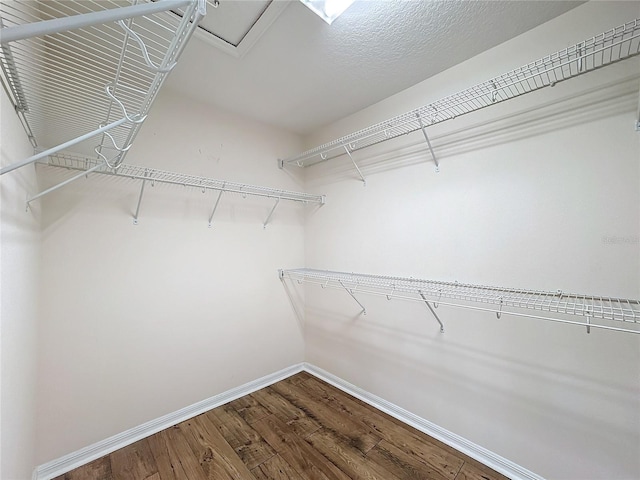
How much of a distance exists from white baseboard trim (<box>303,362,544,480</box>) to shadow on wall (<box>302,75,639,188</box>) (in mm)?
1733

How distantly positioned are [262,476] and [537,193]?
210 centimetres

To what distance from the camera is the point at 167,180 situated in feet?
5.72

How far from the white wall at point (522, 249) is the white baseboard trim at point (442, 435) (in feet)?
0.16

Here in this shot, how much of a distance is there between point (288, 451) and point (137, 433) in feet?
3.24

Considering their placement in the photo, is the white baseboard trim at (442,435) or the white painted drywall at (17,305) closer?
the white painted drywall at (17,305)

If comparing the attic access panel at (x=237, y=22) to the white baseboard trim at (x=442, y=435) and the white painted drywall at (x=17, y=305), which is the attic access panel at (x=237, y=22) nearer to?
the white painted drywall at (x=17, y=305)

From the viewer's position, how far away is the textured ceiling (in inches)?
50.4

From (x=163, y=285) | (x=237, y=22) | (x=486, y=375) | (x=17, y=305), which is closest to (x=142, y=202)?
(x=163, y=285)

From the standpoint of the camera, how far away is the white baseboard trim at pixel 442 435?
140 cm

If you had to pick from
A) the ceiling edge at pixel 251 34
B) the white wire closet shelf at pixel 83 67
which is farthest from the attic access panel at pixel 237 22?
the white wire closet shelf at pixel 83 67

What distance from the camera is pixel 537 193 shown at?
135cm

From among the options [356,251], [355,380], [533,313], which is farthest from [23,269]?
[533,313]

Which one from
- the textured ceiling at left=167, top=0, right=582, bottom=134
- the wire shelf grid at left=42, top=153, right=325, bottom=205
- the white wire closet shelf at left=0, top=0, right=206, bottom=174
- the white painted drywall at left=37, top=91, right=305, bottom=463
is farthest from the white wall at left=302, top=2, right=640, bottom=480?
the white wire closet shelf at left=0, top=0, right=206, bottom=174

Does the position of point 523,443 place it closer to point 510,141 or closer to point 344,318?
point 344,318
